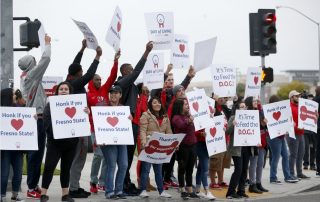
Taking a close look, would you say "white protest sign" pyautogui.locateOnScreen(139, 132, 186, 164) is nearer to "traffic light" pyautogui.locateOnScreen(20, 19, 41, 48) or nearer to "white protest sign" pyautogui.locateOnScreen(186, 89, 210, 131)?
"white protest sign" pyautogui.locateOnScreen(186, 89, 210, 131)

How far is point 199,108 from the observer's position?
13.1 meters

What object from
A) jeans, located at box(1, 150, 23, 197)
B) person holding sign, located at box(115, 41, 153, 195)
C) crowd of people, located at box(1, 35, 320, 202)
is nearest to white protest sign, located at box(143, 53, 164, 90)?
crowd of people, located at box(1, 35, 320, 202)

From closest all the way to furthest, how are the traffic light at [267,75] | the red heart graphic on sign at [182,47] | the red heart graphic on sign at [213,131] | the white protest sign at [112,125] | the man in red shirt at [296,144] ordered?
the white protest sign at [112,125], the red heart graphic on sign at [213,131], the red heart graphic on sign at [182,47], the man in red shirt at [296,144], the traffic light at [267,75]

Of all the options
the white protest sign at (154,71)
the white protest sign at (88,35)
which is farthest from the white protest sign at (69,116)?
the white protest sign at (154,71)

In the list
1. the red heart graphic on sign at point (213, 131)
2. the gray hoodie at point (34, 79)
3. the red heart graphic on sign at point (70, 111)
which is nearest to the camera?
the red heart graphic on sign at point (70, 111)

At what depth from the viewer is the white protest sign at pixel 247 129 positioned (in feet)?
44.8

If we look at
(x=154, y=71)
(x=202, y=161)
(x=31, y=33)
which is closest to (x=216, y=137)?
(x=202, y=161)

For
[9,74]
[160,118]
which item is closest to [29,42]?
[9,74]

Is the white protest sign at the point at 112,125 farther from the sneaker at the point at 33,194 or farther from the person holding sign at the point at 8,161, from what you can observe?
the sneaker at the point at 33,194

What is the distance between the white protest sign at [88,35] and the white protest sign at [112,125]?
1127mm

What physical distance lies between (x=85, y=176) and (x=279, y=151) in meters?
4.30

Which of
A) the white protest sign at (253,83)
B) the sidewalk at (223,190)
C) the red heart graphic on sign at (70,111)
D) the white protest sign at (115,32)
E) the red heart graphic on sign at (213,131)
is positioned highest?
the white protest sign at (115,32)

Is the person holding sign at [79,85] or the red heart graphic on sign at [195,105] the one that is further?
the red heart graphic on sign at [195,105]

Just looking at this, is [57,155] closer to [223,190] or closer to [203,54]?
[203,54]
